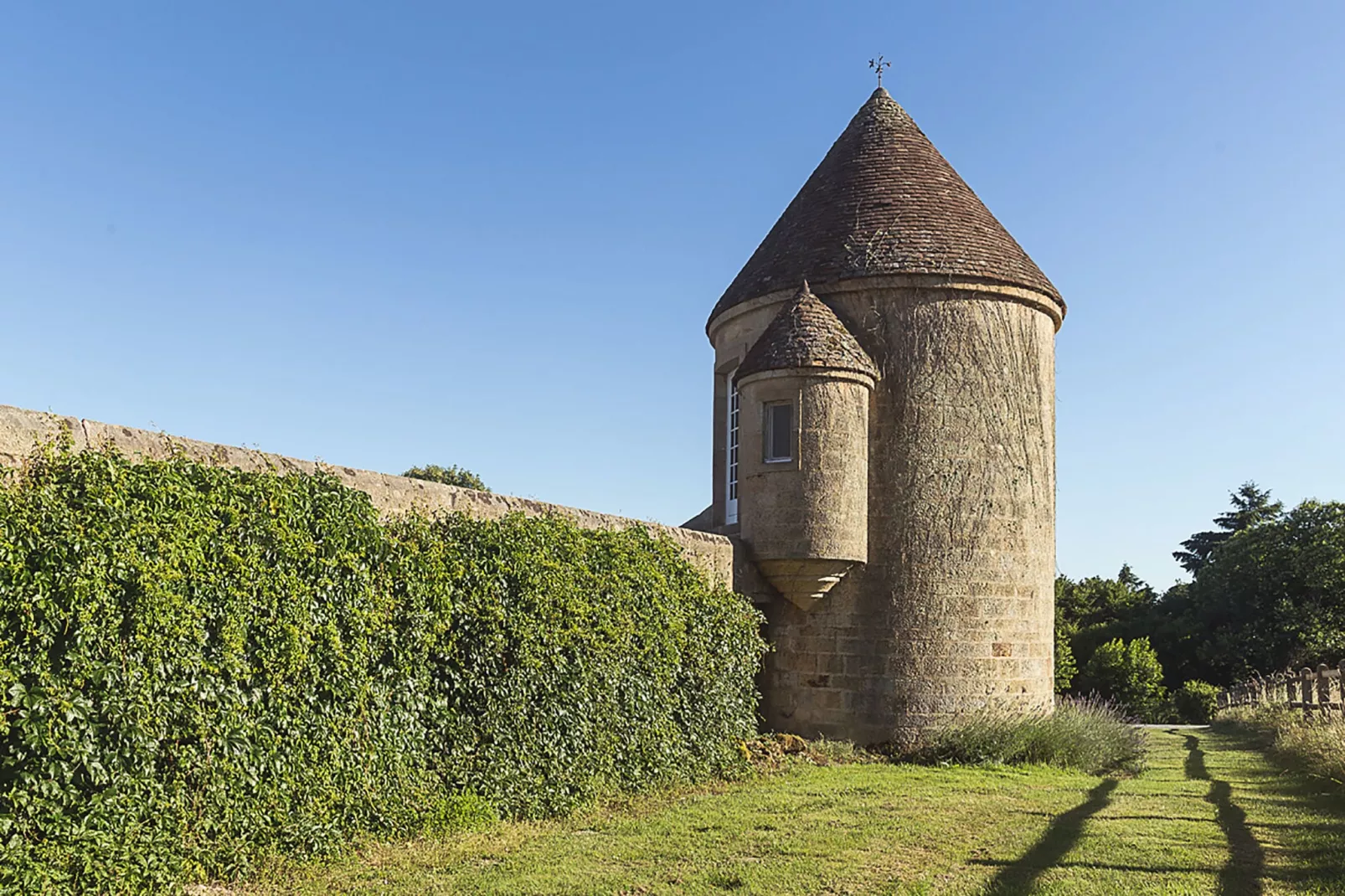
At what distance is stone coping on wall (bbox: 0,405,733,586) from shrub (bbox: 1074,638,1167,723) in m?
24.9

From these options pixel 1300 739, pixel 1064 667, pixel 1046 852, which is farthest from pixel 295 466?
pixel 1064 667

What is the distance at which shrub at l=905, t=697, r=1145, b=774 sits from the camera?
13.5 metres

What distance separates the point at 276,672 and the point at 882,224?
11.1 meters

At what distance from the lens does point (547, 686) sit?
9.17 metres

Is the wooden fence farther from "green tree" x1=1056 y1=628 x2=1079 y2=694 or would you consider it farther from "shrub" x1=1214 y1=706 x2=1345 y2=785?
"green tree" x1=1056 y1=628 x2=1079 y2=694

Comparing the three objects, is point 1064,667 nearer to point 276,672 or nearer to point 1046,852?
point 1046,852

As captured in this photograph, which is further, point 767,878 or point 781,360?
point 781,360

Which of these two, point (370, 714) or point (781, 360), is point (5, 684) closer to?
point (370, 714)

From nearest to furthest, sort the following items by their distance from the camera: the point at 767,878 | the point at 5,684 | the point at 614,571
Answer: the point at 5,684 < the point at 767,878 < the point at 614,571

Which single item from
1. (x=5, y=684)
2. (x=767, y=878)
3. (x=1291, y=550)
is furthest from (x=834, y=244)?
(x=1291, y=550)

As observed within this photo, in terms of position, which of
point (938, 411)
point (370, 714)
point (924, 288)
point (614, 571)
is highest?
point (924, 288)

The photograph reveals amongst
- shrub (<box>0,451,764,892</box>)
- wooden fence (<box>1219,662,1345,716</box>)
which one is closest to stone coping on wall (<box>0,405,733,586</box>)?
shrub (<box>0,451,764,892</box>)

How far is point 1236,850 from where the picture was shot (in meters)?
8.25

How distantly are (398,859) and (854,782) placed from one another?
18.6 feet
